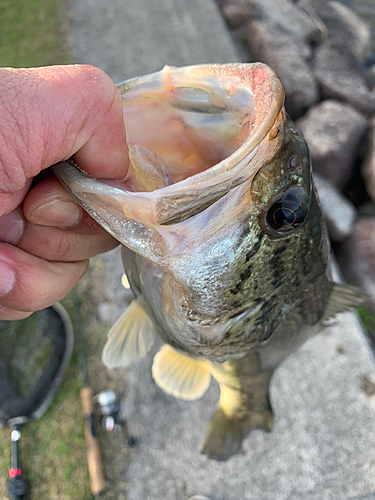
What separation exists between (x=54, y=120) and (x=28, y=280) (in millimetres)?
523

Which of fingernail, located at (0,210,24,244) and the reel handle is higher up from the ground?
fingernail, located at (0,210,24,244)

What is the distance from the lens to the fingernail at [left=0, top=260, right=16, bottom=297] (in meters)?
1.02

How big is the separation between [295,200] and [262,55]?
407 cm

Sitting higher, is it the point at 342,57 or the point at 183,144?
the point at 183,144

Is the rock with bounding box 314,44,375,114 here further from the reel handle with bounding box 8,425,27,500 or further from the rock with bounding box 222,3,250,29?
the reel handle with bounding box 8,425,27,500

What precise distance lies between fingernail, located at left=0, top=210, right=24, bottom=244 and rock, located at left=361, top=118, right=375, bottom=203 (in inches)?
140

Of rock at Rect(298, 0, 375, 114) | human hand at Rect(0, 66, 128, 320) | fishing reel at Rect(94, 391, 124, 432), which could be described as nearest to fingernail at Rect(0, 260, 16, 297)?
human hand at Rect(0, 66, 128, 320)

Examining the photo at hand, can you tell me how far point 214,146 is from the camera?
106 centimetres

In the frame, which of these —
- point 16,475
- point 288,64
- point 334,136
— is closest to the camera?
point 16,475

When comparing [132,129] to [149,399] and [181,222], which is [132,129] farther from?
[149,399]

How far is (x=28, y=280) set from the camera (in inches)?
43.1

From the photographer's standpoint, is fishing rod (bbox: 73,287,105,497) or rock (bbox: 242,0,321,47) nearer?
fishing rod (bbox: 73,287,105,497)

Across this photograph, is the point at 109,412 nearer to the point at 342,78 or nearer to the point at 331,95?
the point at 331,95

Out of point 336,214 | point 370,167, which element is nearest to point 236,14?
point 370,167
